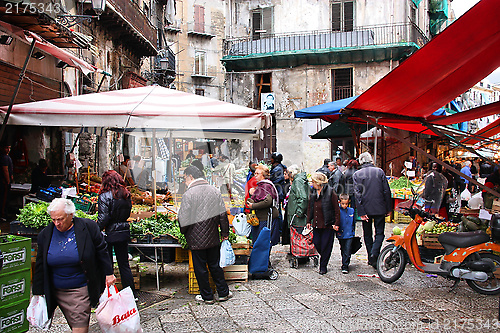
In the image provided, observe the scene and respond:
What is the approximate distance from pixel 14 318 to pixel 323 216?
4.45 meters

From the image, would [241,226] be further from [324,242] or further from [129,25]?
[129,25]

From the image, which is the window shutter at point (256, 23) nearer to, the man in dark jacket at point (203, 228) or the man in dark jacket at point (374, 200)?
the man in dark jacket at point (374, 200)

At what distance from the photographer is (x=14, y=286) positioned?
4324mm

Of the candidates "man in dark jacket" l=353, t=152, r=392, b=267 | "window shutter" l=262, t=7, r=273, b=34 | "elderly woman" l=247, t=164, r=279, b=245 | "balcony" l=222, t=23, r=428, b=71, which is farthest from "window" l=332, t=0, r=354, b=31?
"elderly woman" l=247, t=164, r=279, b=245

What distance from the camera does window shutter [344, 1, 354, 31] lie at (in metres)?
22.6

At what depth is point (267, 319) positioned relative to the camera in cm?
501

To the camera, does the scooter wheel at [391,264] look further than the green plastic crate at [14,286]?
Yes

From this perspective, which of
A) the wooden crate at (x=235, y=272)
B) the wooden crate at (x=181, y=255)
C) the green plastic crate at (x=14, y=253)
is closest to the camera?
the green plastic crate at (x=14, y=253)

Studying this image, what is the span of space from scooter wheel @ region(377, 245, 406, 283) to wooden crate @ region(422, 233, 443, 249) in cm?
94

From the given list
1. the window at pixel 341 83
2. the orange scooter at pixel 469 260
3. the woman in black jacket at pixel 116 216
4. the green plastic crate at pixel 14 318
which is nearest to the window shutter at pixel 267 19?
the window at pixel 341 83

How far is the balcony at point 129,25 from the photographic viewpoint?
15.5 m

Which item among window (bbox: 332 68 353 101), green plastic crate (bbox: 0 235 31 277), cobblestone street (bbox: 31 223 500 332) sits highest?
window (bbox: 332 68 353 101)

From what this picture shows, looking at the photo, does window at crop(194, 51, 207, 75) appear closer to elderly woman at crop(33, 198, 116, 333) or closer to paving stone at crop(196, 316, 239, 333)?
paving stone at crop(196, 316, 239, 333)

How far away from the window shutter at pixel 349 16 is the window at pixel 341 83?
2190mm
